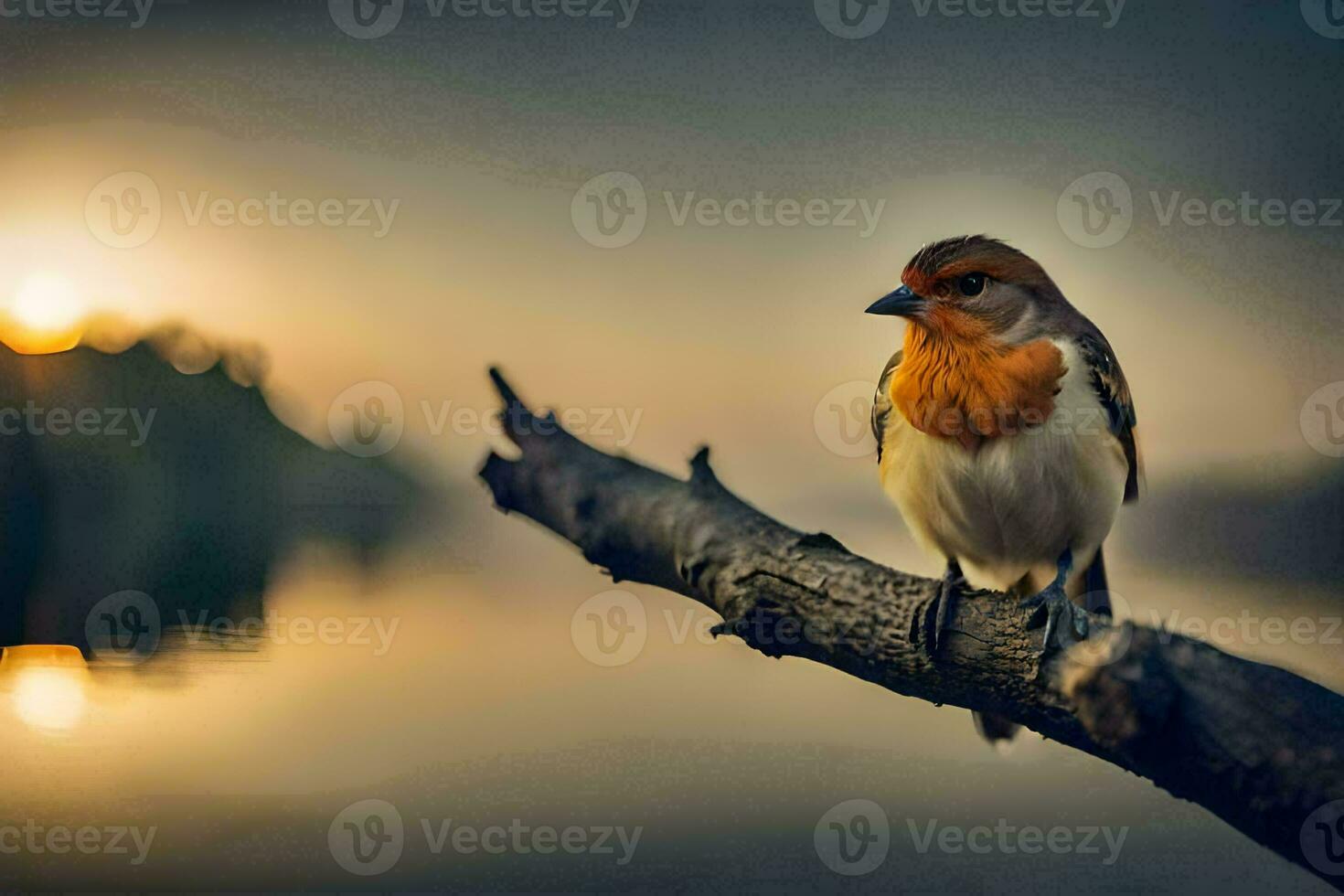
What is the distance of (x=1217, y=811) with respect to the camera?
3.43ft

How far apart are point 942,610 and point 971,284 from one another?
46cm

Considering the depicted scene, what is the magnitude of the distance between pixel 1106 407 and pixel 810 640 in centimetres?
49

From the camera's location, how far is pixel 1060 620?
112cm

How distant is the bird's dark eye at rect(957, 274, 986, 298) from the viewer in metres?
1.41

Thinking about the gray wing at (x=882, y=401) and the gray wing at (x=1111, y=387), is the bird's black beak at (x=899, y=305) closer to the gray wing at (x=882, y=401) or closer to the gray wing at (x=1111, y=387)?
the gray wing at (x=882, y=401)

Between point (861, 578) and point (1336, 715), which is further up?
point (861, 578)

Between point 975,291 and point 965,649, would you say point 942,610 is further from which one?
point 975,291

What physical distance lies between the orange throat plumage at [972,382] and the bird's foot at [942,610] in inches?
8.9

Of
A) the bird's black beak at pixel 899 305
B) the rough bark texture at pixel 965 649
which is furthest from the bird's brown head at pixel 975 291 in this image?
the rough bark texture at pixel 965 649

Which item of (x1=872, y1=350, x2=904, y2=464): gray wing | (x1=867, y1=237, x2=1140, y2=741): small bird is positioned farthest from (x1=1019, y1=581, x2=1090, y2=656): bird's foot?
(x1=872, y1=350, x2=904, y2=464): gray wing

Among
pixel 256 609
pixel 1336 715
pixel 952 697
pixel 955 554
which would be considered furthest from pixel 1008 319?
pixel 256 609

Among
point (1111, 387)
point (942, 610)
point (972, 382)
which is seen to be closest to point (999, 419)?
point (972, 382)

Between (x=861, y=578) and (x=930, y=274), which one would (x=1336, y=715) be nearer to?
(x=861, y=578)

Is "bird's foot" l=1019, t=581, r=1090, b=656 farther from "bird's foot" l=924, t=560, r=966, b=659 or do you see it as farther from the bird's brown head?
the bird's brown head
